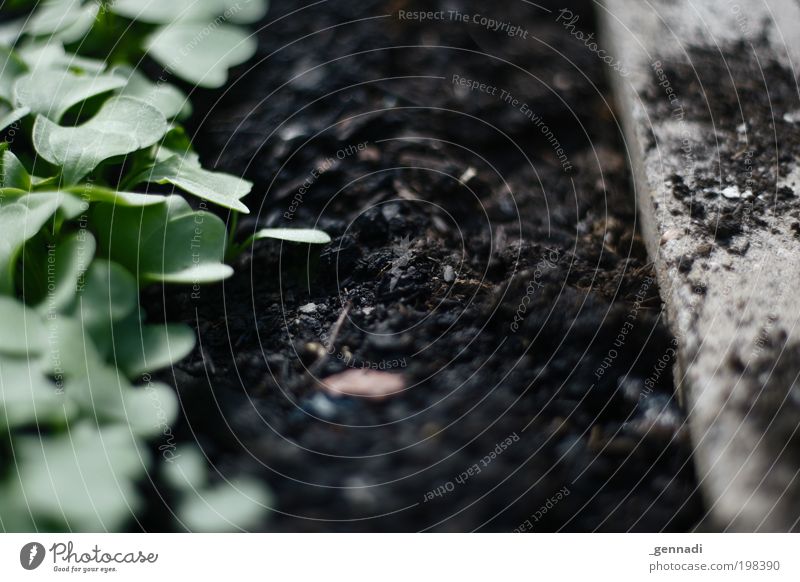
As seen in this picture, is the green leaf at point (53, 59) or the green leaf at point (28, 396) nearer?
the green leaf at point (28, 396)

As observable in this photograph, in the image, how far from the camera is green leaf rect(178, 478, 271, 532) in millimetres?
674

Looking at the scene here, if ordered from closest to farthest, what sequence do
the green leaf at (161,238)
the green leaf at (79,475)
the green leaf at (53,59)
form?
the green leaf at (79,475) → the green leaf at (161,238) → the green leaf at (53,59)

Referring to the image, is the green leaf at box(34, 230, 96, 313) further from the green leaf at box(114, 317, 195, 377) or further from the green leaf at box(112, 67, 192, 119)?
the green leaf at box(112, 67, 192, 119)

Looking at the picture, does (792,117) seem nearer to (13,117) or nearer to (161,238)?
(161,238)

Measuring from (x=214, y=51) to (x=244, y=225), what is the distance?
23 centimetres

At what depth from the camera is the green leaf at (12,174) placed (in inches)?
28.1

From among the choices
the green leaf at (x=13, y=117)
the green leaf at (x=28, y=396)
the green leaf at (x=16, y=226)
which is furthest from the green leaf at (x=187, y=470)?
the green leaf at (x=13, y=117)

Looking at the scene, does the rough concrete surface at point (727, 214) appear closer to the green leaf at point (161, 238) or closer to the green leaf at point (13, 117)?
the green leaf at point (161, 238)

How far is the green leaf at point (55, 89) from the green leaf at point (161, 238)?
0.50ft

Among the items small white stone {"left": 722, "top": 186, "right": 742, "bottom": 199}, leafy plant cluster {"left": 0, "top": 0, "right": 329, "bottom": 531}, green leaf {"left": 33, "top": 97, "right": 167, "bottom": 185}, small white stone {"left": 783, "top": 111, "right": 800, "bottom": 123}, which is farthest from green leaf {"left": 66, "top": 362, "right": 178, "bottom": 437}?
small white stone {"left": 783, "top": 111, "right": 800, "bottom": 123}

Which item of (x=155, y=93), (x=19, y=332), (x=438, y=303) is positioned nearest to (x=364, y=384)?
(x=438, y=303)

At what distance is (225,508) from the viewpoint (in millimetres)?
680

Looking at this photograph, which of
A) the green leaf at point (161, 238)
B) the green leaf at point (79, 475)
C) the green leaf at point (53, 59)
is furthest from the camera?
the green leaf at point (53, 59)

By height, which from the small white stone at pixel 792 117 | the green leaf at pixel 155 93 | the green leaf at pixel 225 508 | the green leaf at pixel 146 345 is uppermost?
the small white stone at pixel 792 117
